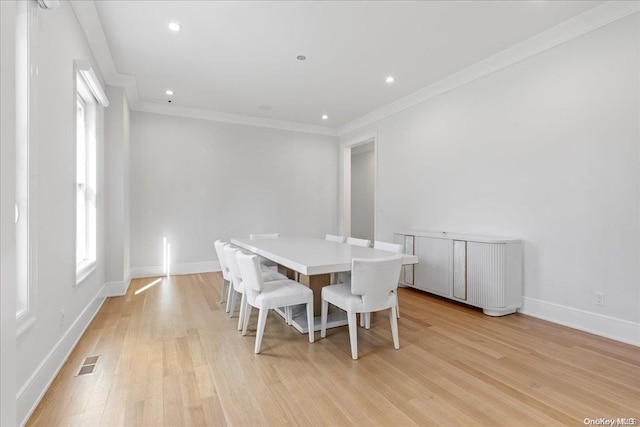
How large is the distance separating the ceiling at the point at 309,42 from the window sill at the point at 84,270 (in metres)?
2.40

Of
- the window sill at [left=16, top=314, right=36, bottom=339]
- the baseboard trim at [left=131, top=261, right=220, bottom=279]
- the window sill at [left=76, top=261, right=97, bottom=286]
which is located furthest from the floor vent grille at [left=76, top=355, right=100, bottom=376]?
the baseboard trim at [left=131, top=261, right=220, bottom=279]

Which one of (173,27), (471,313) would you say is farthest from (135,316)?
(471,313)

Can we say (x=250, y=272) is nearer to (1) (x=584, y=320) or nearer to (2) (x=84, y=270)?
(2) (x=84, y=270)

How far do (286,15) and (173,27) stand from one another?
1.13 meters

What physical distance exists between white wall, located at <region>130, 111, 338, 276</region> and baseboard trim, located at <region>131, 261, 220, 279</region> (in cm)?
2

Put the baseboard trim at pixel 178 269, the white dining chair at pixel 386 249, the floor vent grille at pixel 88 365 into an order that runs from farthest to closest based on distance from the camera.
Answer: the baseboard trim at pixel 178 269
the white dining chair at pixel 386 249
the floor vent grille at pixel 88 365

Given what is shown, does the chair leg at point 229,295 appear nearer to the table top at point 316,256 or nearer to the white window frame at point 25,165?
the table top at point 316,256

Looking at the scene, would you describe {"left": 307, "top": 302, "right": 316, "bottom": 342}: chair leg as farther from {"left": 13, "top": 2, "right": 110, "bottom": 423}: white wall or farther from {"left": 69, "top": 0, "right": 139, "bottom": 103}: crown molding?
{"left": 69, "top": 0, "right": 139, "bottom": 103}: crown molding

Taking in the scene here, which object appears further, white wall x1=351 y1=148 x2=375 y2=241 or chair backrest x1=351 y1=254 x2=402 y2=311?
white wall x1=351 y1=148 x2=375 y2=241

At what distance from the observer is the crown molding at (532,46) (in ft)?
9.00

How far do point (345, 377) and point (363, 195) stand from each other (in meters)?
6.58

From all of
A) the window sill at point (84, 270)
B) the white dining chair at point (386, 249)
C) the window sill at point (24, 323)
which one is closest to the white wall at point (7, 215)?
the window sill at point (24, 323)

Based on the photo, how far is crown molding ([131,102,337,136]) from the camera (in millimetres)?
5320

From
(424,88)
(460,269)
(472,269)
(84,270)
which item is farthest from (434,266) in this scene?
(84,270)
